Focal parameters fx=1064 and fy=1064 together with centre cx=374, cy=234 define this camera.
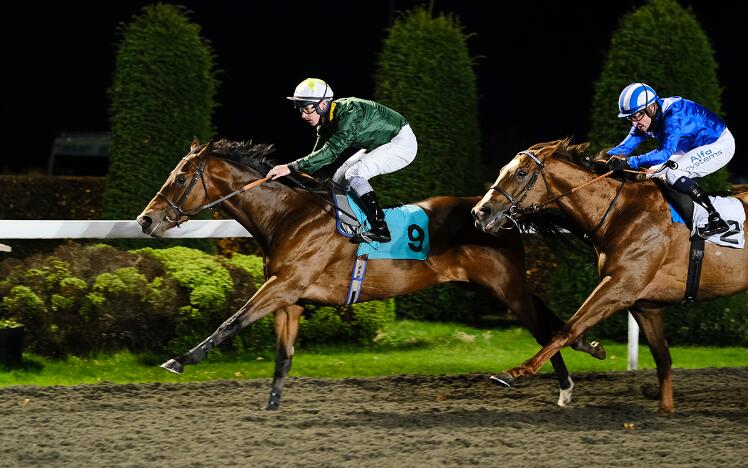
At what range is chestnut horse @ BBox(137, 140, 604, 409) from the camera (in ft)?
20.9

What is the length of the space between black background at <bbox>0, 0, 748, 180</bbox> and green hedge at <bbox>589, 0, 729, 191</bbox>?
9.53 m

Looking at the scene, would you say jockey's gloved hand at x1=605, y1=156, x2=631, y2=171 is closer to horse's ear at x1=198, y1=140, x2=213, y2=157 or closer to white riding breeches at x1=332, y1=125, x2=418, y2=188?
Result: white riding breeches at x1=332, y1=125, x2=418, y2=188

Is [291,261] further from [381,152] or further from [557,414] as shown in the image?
[557,414]

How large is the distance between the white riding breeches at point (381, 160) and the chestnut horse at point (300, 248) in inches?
9.3

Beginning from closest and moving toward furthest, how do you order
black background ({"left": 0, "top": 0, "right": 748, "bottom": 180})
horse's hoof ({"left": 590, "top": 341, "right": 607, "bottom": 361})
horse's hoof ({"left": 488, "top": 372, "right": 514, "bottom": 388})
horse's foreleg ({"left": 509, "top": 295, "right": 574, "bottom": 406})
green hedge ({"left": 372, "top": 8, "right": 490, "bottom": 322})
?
horse's hoof ({"left": 488, "top": 372, "right": 514, "bottom": 388})
horse's hoof ({"left": 590, "top": 341, "right": 607, "bottom": 361})
horse's foreleg ({"left": 509, "top": 295, "right": 574, "bottom": 406})
green hedge ({"left": 372, "top": 8, "right": 490, "bottom": 322})
black background ({"left": 0, "top": 0, "right": 748, "bottom": 180})

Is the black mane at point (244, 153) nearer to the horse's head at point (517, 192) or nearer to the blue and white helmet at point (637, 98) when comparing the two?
the horse's head at point (517, 192)

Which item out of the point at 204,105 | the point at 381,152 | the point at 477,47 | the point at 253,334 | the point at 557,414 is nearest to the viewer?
the point at 557,414

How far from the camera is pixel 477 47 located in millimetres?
20500

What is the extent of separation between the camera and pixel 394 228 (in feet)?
21.9

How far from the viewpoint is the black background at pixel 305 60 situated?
19.9 meters

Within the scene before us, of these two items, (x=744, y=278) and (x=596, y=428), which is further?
(x=744, y=278)

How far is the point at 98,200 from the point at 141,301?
16.4 ft

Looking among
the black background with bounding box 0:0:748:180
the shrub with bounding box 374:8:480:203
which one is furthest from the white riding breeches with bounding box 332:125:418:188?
the black background with bounding box 0:0:748:180

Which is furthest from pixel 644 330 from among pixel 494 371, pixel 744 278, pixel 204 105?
pixel 204 105
